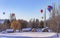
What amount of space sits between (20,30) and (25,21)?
0.55m

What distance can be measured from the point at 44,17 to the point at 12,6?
1.76 meters

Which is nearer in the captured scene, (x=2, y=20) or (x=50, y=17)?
(x=50, y=17)

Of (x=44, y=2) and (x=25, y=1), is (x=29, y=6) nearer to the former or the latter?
(x=25, y=1)

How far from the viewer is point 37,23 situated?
271 inches

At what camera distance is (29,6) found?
7.01m

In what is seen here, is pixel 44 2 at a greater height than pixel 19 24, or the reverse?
pixel 44 2

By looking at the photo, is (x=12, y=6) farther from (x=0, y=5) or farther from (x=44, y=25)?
(x=44, y=25)

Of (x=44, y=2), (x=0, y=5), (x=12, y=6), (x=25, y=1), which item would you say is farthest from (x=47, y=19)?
(x=0, y=5)

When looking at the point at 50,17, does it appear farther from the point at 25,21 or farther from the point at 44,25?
the point at 25,21

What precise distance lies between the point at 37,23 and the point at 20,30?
3.11ft

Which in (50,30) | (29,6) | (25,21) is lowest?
(50,30)

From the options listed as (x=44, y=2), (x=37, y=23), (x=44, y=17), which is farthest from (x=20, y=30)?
(x=44, y=2)

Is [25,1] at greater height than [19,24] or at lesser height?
greater

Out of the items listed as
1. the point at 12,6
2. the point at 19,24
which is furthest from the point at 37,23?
the point at 12,6
